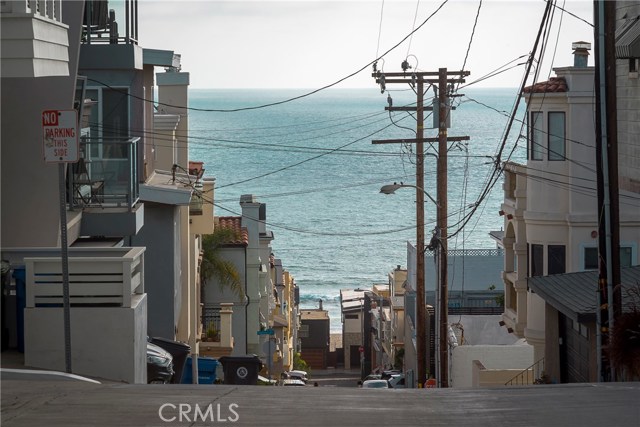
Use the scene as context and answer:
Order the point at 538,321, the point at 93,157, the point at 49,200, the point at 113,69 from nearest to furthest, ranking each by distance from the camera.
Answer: the point at 49,200
the point at 93,157
the point at 113,69
the point at 538,321

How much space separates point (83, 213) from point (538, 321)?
10779 millimetres

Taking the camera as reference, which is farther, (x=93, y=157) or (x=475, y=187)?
(x=475, y=187)

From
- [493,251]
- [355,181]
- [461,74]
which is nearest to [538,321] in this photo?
[461,74]

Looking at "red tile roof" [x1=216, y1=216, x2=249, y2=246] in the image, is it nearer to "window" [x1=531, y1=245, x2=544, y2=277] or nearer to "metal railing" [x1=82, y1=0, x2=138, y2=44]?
"window" [x1=531, y1=245, x2=544, y2=277]

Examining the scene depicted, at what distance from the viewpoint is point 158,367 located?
16078 mm

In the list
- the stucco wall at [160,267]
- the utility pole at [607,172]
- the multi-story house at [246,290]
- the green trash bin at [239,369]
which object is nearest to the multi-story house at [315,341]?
the multi-story house at [246,290]

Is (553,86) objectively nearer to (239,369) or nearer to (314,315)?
(239,369)

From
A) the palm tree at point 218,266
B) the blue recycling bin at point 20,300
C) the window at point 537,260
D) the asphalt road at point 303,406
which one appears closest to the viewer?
the asphalt road at point 303,406

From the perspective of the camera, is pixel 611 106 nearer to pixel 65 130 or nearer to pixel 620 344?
pixel 620 344

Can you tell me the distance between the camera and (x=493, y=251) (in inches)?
1941

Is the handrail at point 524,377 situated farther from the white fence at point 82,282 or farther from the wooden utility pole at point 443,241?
the white fence at point 82,282

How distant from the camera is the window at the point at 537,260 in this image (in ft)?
81.3

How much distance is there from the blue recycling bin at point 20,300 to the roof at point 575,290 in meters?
7.39

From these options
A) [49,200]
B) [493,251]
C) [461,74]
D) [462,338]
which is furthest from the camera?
[493,251]
